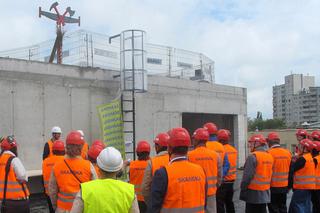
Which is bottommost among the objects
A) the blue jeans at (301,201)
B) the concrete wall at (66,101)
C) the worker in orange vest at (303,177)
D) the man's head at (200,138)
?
the blue jeans at (301,201)

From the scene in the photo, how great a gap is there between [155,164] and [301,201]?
3.96 metres

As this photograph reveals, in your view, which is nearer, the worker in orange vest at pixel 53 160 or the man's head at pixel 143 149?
the man's head at pixel 143 149

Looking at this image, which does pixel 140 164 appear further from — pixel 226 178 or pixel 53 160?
pixel 226 178

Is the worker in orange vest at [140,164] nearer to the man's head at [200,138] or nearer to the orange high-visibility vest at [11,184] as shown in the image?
the man's head at [200,138]

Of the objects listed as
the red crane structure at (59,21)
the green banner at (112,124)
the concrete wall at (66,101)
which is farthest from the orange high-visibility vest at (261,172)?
the red crane structure at (59,21)

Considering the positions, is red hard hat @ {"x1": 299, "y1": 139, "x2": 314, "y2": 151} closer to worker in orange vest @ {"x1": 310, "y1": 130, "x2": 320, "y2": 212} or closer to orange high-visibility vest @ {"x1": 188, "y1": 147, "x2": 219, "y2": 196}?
worker in orange vest @ {"x1": 310, "y1": 130, "x2": 320, "y2": 212}

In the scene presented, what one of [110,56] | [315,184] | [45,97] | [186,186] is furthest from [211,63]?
[186,186]

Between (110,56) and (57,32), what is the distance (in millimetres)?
2446

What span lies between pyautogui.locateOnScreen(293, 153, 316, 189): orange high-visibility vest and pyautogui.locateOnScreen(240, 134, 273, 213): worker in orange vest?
Answer: 903mm

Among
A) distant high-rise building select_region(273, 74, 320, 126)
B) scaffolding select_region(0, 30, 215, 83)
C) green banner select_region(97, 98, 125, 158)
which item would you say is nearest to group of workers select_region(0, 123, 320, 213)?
green banner select_region(97, 98, 125, 158)

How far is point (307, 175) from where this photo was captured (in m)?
7.47

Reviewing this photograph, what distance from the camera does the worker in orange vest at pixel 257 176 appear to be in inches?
268

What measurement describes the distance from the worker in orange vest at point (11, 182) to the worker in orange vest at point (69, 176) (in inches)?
40.4

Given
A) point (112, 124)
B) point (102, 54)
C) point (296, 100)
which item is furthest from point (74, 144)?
point (296, 100)
